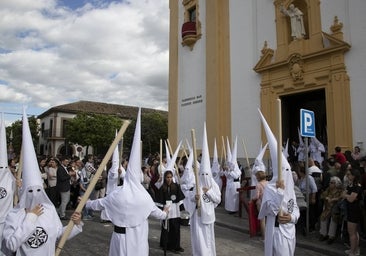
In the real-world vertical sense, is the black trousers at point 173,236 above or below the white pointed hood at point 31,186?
below

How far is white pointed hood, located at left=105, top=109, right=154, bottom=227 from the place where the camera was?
4945 mm

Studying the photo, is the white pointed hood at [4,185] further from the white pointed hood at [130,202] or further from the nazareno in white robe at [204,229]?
the nazareno in white robe at [204,229]

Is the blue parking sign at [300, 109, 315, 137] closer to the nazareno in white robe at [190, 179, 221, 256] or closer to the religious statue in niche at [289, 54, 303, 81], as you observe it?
the nazareno in white robe at [190, 179, 221, 256]

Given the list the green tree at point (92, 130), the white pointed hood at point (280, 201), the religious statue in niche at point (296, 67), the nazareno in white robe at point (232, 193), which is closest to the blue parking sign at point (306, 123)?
the white pointed hood at point (280, 201)

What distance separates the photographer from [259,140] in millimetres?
17000

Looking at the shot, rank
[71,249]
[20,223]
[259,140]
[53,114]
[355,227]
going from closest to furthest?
[20,223], [355,227], [71,249], [259,140], [53,114]

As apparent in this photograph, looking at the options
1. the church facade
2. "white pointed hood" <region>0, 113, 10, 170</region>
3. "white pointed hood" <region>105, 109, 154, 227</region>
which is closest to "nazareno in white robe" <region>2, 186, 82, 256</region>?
"white pointed hood" <region>105, 109, 154, 227</region>

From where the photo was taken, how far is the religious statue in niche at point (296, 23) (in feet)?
50.7

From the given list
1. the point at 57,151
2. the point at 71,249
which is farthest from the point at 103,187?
the point at 57,151

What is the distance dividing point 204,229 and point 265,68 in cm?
1134

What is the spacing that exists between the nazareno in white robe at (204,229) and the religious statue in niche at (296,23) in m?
10.8

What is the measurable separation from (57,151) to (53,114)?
6191mm

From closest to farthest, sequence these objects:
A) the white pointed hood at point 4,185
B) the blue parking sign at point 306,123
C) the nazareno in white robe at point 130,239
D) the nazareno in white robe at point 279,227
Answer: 1. the nazareno in white robe at point 130,239
2. the nazareno in white robe at point 279,227
3. the white pointed hood at point 4,185
4. the blue parking sign at point 306,123

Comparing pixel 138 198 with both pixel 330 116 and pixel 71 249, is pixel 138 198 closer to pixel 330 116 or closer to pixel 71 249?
pixel 71 249
